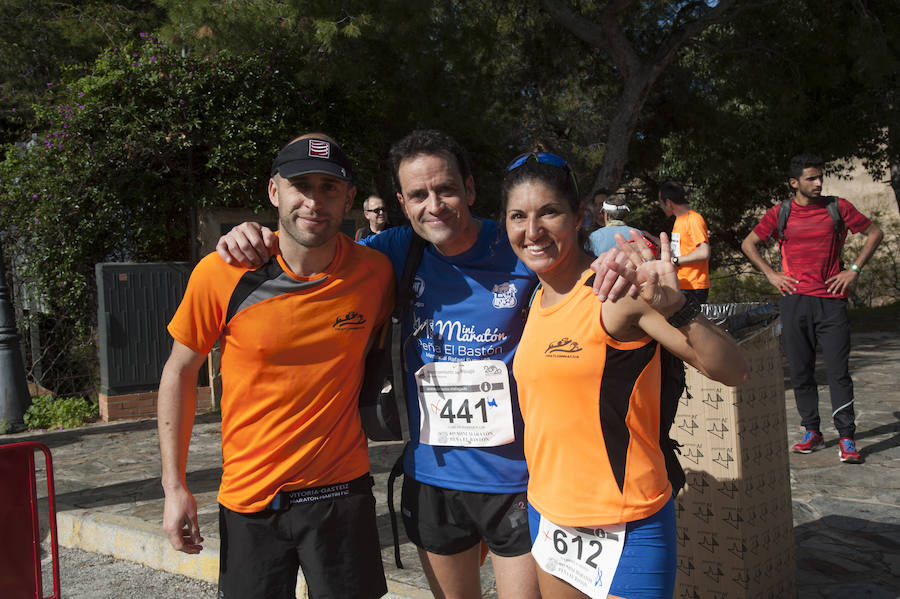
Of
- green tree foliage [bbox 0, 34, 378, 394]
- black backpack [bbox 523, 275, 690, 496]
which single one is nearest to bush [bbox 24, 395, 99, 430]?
green tree foliage [bbox 0, 34, 378, 394]

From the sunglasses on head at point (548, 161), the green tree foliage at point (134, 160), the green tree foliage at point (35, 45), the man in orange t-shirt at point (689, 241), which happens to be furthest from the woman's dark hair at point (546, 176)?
the green tree foliage at point (35, 45)

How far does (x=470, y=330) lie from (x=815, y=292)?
4.51 m

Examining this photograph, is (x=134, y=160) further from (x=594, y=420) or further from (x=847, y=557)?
(x=594, y=420)

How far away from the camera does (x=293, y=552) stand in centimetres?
255

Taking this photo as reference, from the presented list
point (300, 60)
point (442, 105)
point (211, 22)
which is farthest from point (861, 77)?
point (211, 22)

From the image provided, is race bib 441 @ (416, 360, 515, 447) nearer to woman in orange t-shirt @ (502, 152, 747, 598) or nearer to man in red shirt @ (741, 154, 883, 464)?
woman in orange t-shirt @ (502, 152, 747, 598)

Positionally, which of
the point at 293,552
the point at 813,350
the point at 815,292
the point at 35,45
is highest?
the point at 35,45

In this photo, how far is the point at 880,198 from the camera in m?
29.4

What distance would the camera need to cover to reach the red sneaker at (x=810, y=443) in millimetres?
6168

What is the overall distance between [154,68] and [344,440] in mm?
8374

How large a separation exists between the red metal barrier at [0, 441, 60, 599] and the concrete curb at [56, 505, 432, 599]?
1069 mm

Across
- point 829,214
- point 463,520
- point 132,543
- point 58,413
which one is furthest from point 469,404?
point 58,413

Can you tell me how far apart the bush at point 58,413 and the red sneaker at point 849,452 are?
25.9ft

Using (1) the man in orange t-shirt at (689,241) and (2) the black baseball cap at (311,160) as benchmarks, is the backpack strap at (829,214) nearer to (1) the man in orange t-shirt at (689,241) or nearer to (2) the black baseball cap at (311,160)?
(1) the man in orange t-shirt at (689,241)
